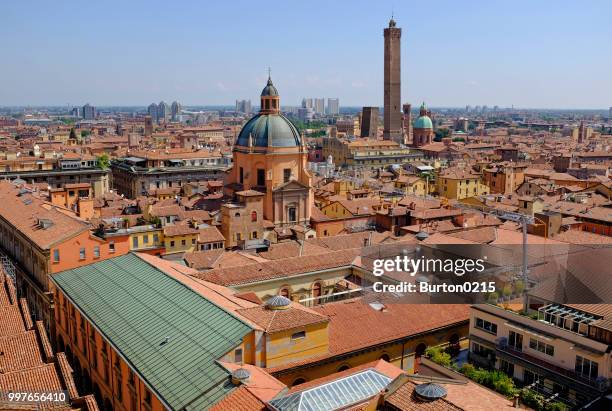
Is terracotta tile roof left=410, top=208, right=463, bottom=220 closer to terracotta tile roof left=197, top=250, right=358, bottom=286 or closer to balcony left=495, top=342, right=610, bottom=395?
terracotta tile roof left=197, top=250, right=358, bottom=286

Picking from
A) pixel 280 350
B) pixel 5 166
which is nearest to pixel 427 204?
pixel 280 350

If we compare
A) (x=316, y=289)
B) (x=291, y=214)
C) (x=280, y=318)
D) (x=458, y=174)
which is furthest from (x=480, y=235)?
(x=458, y=174)

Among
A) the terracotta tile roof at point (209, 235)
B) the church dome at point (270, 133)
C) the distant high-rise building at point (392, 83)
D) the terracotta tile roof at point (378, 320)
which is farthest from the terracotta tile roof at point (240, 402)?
the distant high-rise building at point (392, 83)

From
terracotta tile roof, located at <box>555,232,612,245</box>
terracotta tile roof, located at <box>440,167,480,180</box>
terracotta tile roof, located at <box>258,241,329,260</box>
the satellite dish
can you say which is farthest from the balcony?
terracotta tile roof, located at <box>440,167,480,180</box>

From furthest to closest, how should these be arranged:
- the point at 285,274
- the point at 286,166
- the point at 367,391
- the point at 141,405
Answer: the point at 286,166
the point at 285,274
the point at 141,405
the point at 367,391

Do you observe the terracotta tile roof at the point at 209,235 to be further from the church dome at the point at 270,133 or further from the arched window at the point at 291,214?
the church dome at the point at 270,133

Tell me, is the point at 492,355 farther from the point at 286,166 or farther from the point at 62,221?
the point at 286,166
